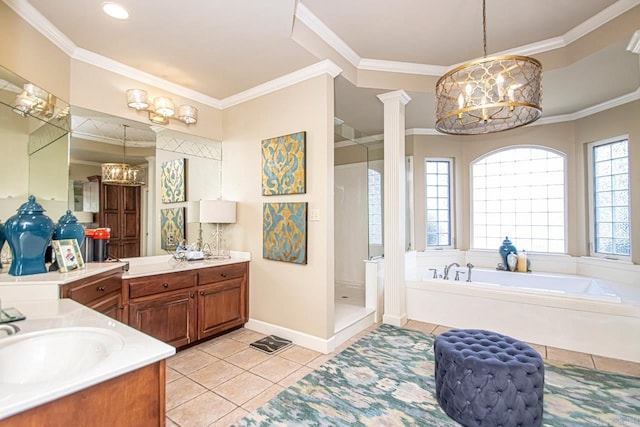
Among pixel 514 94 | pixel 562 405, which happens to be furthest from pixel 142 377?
pixel 562 405

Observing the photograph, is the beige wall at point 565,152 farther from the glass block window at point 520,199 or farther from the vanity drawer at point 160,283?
the vanity drawer at point 160,283

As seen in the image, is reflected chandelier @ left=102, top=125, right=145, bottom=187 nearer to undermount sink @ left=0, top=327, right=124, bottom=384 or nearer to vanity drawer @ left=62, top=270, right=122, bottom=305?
vanity drawer @ left=62, top=270, right=122, bottom=305

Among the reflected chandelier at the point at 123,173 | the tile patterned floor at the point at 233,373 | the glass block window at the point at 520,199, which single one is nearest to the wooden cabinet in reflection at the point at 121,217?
the reflected chandelier at the point at 123,173

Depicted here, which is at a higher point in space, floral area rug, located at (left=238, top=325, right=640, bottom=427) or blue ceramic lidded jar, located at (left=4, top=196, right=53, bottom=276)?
blue ceramic lidded jar, located at (left=4, top=196, right=53, bottom=276)

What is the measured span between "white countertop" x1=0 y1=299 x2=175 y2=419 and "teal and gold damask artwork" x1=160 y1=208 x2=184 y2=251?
5.70ft

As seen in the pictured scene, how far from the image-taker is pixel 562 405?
6.81ft

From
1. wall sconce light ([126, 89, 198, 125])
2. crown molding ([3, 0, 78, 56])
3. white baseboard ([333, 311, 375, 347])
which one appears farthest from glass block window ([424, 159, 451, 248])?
crown molding ([3, 0, 78, 56])

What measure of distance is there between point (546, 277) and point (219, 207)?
4.24m

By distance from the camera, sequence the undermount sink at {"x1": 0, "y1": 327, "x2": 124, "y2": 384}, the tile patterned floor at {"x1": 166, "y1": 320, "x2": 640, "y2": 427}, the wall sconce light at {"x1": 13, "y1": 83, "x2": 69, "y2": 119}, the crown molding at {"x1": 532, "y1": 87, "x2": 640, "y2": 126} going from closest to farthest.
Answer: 1. the undermount sink at {"x1": 0, "y1": 327, "x2": 124, "y2": 384}
2. the tile patterned floor at {"x1": 166, "y1": 320, "x2": 640, "y2": 427}
3. the wall sconce light at {"x1": 13, "y1": 83, "x2": 69, "y2": 119}
4. the crown molding at {"x1": 532, "y1": 87, "x2": 640, "y2": 126}

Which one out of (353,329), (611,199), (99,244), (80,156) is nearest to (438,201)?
(611,199)

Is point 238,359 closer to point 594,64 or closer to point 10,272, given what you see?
point 10,272

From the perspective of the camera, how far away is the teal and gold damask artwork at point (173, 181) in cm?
331

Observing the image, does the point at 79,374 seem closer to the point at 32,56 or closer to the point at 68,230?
the point at 68,230

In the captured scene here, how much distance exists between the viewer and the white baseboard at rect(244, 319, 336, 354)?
9.60ft
